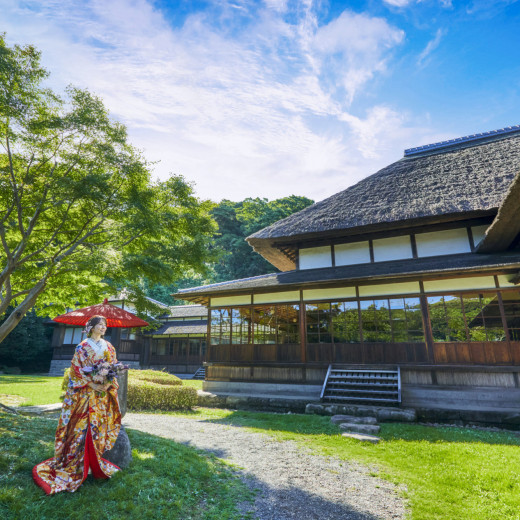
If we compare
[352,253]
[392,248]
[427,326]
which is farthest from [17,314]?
[392,248]

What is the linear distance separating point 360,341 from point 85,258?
8.22m

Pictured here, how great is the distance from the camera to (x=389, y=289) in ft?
33.9

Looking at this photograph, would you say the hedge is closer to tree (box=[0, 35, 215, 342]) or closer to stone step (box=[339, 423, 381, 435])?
tree (box=[0, 35, 215, 342])

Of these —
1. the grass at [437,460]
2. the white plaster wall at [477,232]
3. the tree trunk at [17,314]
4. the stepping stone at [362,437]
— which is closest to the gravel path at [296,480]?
the grass at [437,460]

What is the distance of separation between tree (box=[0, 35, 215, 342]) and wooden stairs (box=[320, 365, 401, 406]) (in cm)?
541

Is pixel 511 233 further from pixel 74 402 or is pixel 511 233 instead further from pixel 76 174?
pixel 76 174

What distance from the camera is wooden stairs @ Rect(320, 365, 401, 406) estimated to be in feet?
28.7

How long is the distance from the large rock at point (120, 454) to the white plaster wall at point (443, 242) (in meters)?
10.6

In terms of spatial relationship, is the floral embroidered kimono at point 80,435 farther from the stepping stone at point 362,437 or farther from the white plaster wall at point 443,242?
the white plaster wall at point 443,242

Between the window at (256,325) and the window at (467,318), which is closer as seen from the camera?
the window at (467,318)

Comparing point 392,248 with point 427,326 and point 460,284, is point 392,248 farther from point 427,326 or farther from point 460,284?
point 427,326

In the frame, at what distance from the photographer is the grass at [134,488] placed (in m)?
2.87

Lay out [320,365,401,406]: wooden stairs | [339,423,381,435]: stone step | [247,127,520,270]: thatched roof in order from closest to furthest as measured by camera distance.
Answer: [339,423,381,435]: stone step, [320,365,401,406]: wooden stairs, [247,127,520,270]: thatched roof

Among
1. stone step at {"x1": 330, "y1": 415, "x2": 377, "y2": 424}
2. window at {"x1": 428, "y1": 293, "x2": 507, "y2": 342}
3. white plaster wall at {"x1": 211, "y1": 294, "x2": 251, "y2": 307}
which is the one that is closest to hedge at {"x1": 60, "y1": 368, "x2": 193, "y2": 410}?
white plaster wall at {"x1": 211, "y1": 294, "x2": 251, "y2": 307}
